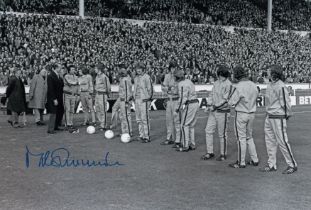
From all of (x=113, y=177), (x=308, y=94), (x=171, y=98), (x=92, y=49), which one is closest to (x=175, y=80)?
(x=171, y=98)

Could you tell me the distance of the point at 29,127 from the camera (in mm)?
15242

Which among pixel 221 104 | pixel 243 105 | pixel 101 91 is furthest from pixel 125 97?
pixel 243 105

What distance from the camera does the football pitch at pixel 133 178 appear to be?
7.05 meters

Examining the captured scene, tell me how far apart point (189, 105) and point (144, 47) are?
19.0 m

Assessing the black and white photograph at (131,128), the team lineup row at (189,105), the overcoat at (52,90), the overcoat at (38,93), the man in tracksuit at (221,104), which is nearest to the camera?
the black and white photograph at (131,128)

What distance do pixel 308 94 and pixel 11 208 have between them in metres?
23.4

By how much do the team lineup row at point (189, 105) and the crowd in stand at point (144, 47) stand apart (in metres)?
3.75

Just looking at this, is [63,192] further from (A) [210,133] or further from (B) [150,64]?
(B) [150,64]

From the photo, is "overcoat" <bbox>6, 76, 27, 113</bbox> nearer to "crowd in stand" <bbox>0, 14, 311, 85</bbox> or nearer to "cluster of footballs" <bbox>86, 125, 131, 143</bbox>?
"cluster of footballs" <bbox>86, 125, 131, 143</bbox>

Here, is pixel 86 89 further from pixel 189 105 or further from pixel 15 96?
pixel 189 105
